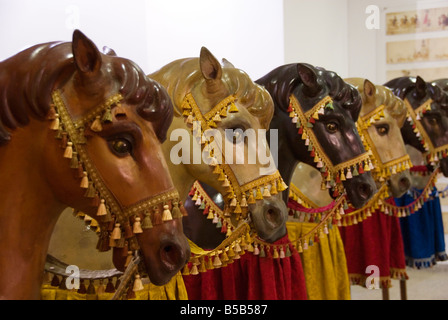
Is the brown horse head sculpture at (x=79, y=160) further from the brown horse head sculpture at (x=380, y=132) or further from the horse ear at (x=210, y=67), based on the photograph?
the brown horse head sculpture at (x=380, y=132)

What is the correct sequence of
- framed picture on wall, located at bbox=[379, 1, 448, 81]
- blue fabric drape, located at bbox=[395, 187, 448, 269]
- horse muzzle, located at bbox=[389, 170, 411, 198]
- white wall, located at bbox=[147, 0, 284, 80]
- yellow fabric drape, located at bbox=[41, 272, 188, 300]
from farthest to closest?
framed picture on wall, located at bbox=[379, 1, 448, 81]
blue fabric drape, located at bbox=[395, 187, 448, 269]
horse muzzle, located at bbox=[389, 170, 411, 198]
white wall, located at bbox=[147, 0, 284, 80]
yellow fabric drape, located at bbox=[41, 272, 188, 300]

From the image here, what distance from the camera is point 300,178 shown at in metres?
2.42

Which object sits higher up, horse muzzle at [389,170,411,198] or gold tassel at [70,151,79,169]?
gold tassel at [70,151,79,169]

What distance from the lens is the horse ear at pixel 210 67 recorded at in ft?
4.83

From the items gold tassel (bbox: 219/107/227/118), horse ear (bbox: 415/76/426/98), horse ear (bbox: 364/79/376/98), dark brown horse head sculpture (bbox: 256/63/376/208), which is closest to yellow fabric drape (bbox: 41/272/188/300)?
gold tassel (bbox: 219/107/227/118)

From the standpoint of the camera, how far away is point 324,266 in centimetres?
252

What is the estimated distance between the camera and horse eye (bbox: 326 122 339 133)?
2.03 metres

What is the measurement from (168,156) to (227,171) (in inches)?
6.6

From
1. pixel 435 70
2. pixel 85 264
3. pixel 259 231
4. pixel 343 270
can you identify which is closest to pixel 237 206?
pixel 259 231

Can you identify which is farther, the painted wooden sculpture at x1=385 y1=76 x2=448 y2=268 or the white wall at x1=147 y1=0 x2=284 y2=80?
the painted wooden sculpture at x1=385 y1=76 x2=448 y2=268

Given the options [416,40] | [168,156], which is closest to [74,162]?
[168,156]

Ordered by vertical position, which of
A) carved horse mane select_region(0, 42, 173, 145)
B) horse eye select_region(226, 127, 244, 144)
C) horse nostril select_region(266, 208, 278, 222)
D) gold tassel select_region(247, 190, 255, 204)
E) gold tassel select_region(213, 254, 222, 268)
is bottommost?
gold tassel select_region(213, 254, 222, 268)

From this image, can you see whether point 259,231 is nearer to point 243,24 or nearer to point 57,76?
point 57,76

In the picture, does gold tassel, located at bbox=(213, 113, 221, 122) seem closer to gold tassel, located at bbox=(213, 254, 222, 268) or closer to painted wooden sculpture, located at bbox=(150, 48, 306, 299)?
painted wooden sculpture, located at bbox=(150, 48, 306, 299)
